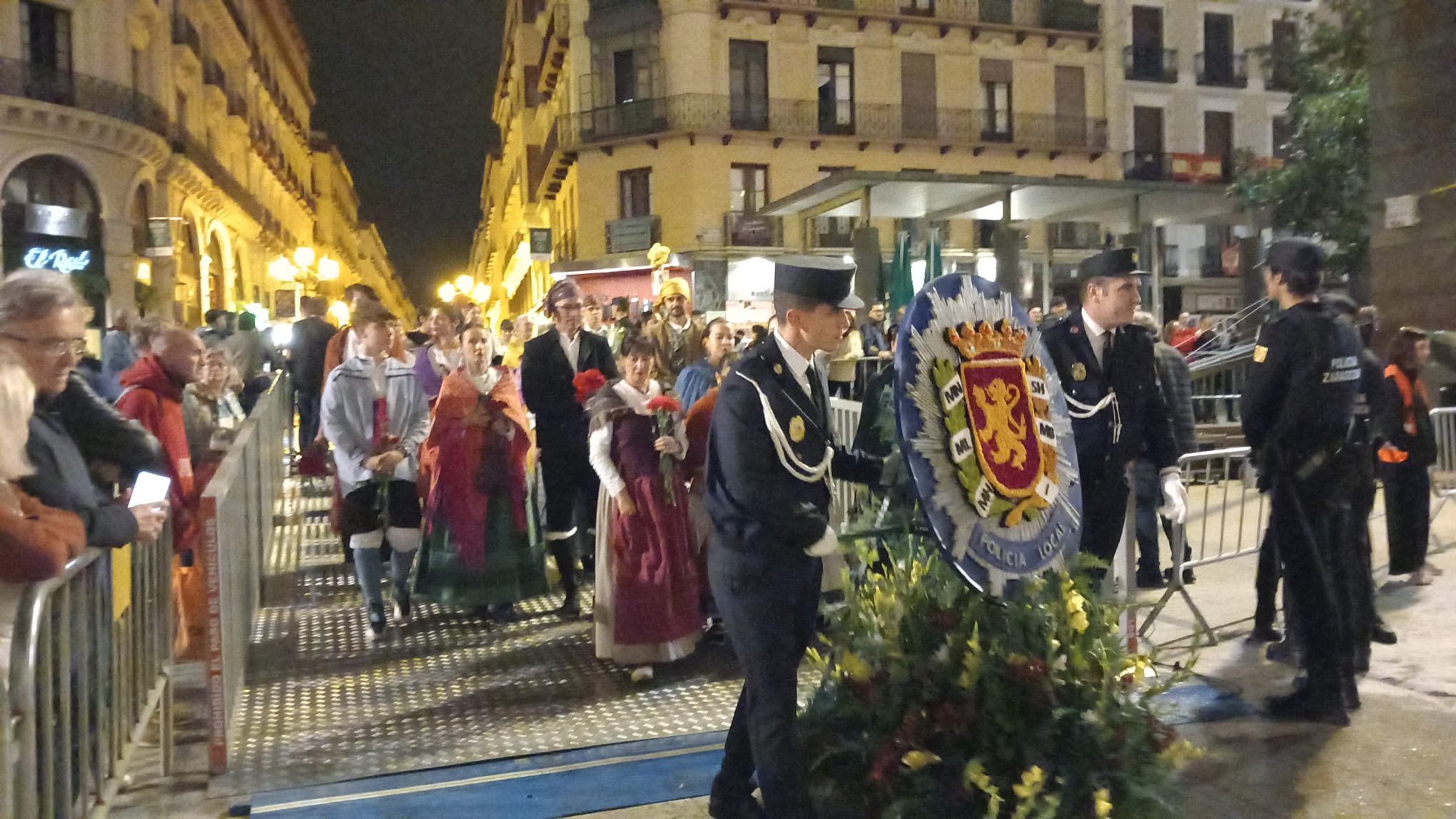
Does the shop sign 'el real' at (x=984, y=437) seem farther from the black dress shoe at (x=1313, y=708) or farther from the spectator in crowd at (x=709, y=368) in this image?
the spectator in crowd at (x=709, y=368)

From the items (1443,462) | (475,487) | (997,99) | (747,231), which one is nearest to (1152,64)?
(997,99)

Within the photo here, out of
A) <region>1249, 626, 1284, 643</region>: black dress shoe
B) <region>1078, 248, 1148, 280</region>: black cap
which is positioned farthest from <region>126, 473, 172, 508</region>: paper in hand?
<region>1249, 626, 1284, 643</region>: black dress shoe

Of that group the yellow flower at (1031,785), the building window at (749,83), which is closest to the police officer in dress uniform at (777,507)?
the yellow flower at (1031,785)

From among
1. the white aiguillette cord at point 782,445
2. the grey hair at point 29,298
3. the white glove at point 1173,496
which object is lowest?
the white glove at point 1173,496

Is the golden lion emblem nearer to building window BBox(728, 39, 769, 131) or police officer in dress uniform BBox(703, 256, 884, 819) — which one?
police officer in dress uniform BBox(703, 256, 884, 819)

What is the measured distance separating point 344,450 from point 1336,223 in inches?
892

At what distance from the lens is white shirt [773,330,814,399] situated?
344 centimetres

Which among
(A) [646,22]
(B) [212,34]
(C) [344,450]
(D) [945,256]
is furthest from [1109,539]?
(B) [212,34]

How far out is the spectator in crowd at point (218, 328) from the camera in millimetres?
10086

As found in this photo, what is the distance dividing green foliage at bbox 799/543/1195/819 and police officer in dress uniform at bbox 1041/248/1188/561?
3.72 ft

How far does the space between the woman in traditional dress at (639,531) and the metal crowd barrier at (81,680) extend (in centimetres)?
199

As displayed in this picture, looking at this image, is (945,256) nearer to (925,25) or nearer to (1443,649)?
(925,25)

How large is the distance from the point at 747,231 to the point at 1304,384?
2572cm

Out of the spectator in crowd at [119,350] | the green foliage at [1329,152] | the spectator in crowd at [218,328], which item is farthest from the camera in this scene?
the green foliage at [1329,152]
